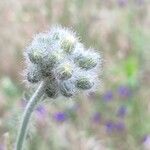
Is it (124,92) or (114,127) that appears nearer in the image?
(114,127)

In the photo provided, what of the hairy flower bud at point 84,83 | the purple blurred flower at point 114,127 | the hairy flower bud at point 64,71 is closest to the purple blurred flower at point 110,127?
the purple blurred flower at point 114,127

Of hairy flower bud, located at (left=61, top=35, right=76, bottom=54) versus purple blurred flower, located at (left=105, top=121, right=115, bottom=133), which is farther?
purple blurred flower, located at (left=105, top=121, right=115, bottom=133)

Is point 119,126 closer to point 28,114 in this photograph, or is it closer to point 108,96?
point 108,96

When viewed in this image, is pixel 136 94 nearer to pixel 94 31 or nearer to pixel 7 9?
pixel 94 31

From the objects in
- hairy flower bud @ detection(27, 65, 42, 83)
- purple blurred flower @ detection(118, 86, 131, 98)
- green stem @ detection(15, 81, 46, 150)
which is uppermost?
purple blurred flower @ detection(118, 86, 131, 98)

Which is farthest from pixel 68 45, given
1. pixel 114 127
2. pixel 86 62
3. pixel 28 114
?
pixel 114 127

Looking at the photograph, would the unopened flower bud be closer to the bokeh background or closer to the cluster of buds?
the cluster of buds

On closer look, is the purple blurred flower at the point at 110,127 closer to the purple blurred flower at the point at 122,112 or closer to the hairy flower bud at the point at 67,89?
the purple blurred flower at the point at 122,112

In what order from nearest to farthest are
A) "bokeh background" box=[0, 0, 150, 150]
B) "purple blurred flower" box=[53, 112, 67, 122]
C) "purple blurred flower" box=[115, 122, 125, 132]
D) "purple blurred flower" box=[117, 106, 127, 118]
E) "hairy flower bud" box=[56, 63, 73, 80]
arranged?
1. "hairy flower bud" box=[56, 63, 73, 80]
2. "bokeh background" box=[0, 0, 150, 150]
3. "purple blurred flower" box=[53, 112, 67, 122]
4. "purple blurred flower" box=[115, 122, 125, 132]
5. "purple blurred flower" box=[117, 106, 127, 118]

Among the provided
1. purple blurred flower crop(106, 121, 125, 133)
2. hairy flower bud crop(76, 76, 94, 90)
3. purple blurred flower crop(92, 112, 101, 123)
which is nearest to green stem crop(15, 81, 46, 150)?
hairy flower bud crop(76, 76, 94, 90)
